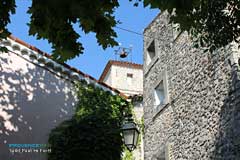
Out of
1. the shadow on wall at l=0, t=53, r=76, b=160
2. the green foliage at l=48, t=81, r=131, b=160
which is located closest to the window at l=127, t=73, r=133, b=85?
the shadow on wall at l=0, t=53, r=76, b=160

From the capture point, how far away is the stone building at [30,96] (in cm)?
920

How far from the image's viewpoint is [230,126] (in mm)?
8062

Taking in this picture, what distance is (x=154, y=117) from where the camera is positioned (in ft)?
39.4

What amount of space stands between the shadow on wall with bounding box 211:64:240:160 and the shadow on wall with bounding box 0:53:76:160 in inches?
156

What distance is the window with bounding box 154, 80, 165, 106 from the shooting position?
40.0 ft

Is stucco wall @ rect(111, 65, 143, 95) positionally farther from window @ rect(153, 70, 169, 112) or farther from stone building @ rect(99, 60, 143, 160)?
window @ rect(153, 70, 169, 112)

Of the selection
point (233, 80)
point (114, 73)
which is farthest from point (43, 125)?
point (114, 73)

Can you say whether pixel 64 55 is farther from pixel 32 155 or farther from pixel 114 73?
pixel 114 73

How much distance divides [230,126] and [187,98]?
2.12 m

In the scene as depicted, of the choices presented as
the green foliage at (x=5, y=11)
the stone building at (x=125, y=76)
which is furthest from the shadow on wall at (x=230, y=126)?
the stone building at (x=125, y=76)

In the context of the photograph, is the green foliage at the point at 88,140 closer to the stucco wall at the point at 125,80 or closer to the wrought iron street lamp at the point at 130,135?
the wrought iron street lamp at the point at 130,135

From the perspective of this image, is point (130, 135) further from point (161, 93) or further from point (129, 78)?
point (129, 78)

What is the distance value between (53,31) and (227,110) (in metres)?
5.69

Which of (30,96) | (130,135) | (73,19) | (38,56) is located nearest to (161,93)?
(38,56)
